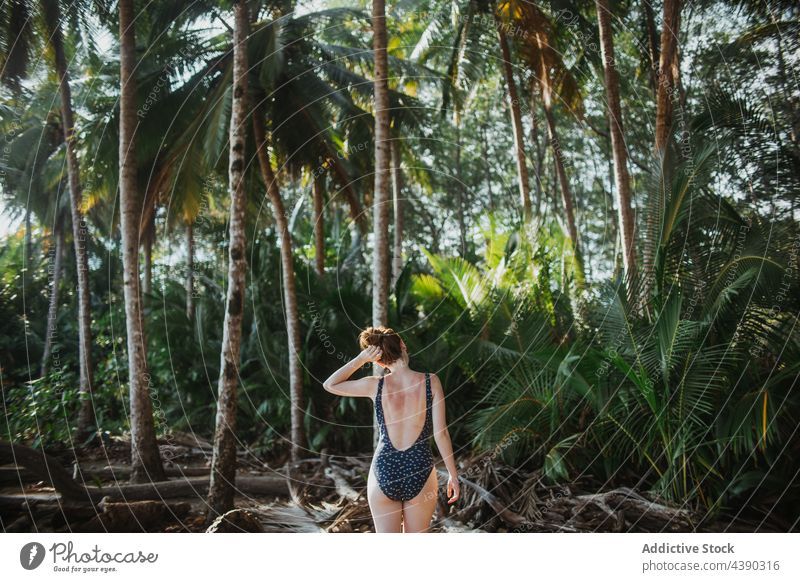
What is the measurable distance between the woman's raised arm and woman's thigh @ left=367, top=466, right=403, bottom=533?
0.44 meters

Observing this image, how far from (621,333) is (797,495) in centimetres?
176

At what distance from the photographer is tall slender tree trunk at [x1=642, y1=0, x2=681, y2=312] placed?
18.8 ft

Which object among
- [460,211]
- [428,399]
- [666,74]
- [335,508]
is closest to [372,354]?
[428,399]

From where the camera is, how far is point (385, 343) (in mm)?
3670

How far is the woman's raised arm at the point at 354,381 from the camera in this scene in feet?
12.0

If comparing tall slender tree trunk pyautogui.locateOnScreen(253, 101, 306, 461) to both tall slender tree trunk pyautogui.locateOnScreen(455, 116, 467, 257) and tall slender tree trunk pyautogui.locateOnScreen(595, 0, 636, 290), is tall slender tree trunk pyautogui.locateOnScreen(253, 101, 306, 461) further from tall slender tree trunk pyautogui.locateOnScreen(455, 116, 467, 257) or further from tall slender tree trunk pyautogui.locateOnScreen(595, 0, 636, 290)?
tall slender tree trunk pyautogui.locateOnScreen(595, 0, 636, 290)

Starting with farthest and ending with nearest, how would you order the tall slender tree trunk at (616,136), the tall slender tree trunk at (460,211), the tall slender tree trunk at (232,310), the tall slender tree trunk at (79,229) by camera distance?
1. the tall slender tree trunk at (460,211)
2. the tall slender tree trunk at (79,229)
3. the tall slender tree trunk at (616,136)
4. the tall slender tree trunk at (232,310)

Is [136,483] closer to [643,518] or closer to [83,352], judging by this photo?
[83,352]

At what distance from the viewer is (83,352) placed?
8938 millimetres

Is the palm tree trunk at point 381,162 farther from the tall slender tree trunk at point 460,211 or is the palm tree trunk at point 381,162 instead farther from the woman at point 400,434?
the woman at point 400,434

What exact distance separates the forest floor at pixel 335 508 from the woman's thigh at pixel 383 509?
189 cm

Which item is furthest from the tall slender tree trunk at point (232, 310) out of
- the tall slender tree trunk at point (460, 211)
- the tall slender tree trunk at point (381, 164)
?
the tall slender tree trunk at point (460, 211)
